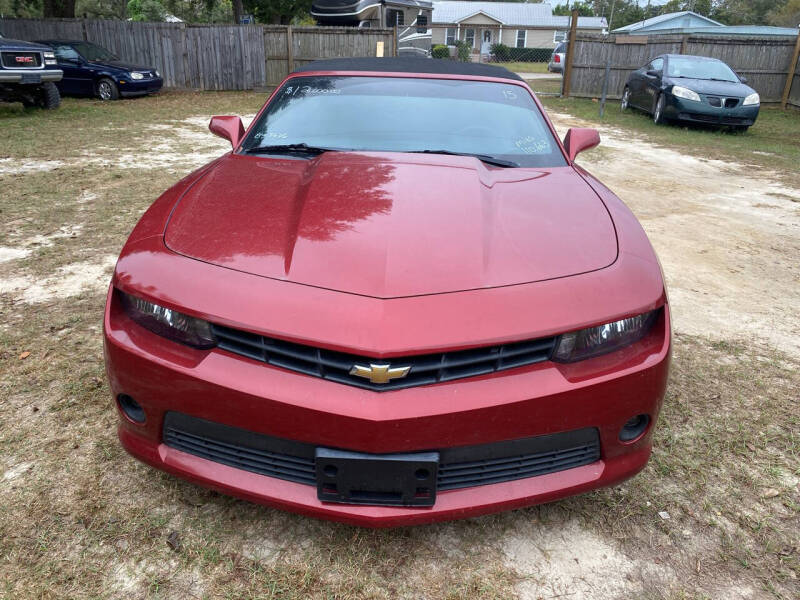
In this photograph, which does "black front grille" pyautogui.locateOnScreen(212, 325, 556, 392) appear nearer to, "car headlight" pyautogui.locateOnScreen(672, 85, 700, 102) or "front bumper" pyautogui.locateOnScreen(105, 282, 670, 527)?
"front bumper" pyautogui.locateOnScreen(105, 282, 670, 527)

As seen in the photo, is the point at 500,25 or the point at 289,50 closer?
the point at 289,50

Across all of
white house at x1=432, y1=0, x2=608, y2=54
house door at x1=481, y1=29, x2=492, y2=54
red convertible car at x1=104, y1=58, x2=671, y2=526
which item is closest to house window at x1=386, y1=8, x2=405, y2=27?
red convertible car at x1=104, y1=58, x2=671, y2=526

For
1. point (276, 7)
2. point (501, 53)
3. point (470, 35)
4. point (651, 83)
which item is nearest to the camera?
point (651, 83)

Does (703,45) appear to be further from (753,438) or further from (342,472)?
(342,472)

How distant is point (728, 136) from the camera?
11.2m

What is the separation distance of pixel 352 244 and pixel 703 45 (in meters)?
17.6

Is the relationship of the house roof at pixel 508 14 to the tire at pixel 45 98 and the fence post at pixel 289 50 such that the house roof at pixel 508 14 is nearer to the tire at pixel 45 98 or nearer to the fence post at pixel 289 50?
the fence post at pixel 289 50

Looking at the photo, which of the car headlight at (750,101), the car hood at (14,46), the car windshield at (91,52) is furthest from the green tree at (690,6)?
the car hood at (14,46)

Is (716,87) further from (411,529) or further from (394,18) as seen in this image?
(411,529)

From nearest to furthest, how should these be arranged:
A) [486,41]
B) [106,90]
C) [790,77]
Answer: [106,90]
[790,77]
[486,41]

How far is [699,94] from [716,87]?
420 millimetres

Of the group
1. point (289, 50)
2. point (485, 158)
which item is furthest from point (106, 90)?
point (485, 158)

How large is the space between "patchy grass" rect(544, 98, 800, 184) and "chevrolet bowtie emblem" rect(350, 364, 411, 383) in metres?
8.09

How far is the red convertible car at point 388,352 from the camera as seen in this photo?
5.17 feet
